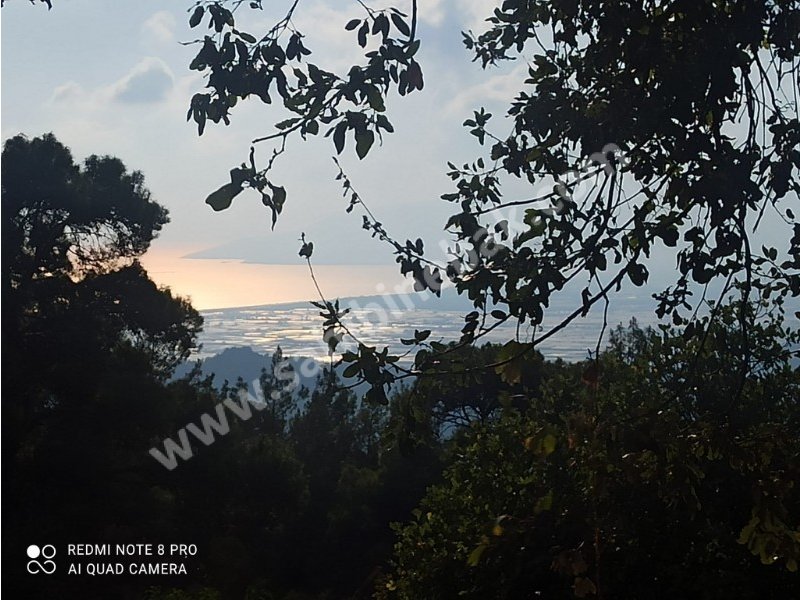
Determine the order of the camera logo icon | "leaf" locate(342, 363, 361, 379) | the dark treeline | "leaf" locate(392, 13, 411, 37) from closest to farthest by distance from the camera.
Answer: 1. "leaf" locate(392, 13, 411, 37)
2. "leaf" locate(342, 363, 361, 379)
3. the dark treeline
4. the camera logo icon

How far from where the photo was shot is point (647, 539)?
730 cm

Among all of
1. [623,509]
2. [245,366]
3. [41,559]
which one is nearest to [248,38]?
[623,509]

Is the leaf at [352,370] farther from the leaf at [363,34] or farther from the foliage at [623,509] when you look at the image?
the leaf at [363,34]

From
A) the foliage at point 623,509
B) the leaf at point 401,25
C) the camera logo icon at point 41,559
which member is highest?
the leaf at point 401,25

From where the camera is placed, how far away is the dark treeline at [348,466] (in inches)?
106

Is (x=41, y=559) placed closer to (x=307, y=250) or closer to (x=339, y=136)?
(x=307, y=250)

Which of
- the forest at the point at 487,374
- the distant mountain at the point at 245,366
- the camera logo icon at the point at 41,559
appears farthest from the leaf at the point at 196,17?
the distant mountain at the point at 245,366

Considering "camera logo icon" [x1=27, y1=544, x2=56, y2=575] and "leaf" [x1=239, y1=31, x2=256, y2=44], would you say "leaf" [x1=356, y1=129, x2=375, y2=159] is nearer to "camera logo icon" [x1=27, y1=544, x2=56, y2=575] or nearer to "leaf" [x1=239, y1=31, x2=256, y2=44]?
"leaf" [x1=239, y1=31, x2=256, y2=44]

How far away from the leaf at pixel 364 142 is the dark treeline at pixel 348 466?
710 mm

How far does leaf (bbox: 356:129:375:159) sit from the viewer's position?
2.10 meters

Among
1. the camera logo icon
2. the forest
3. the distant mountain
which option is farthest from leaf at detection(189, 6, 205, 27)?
the distant mountain

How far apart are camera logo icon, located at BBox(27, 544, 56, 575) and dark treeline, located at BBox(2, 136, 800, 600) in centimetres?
19

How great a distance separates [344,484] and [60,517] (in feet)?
34.7

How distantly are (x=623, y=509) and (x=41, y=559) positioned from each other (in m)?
12.7
